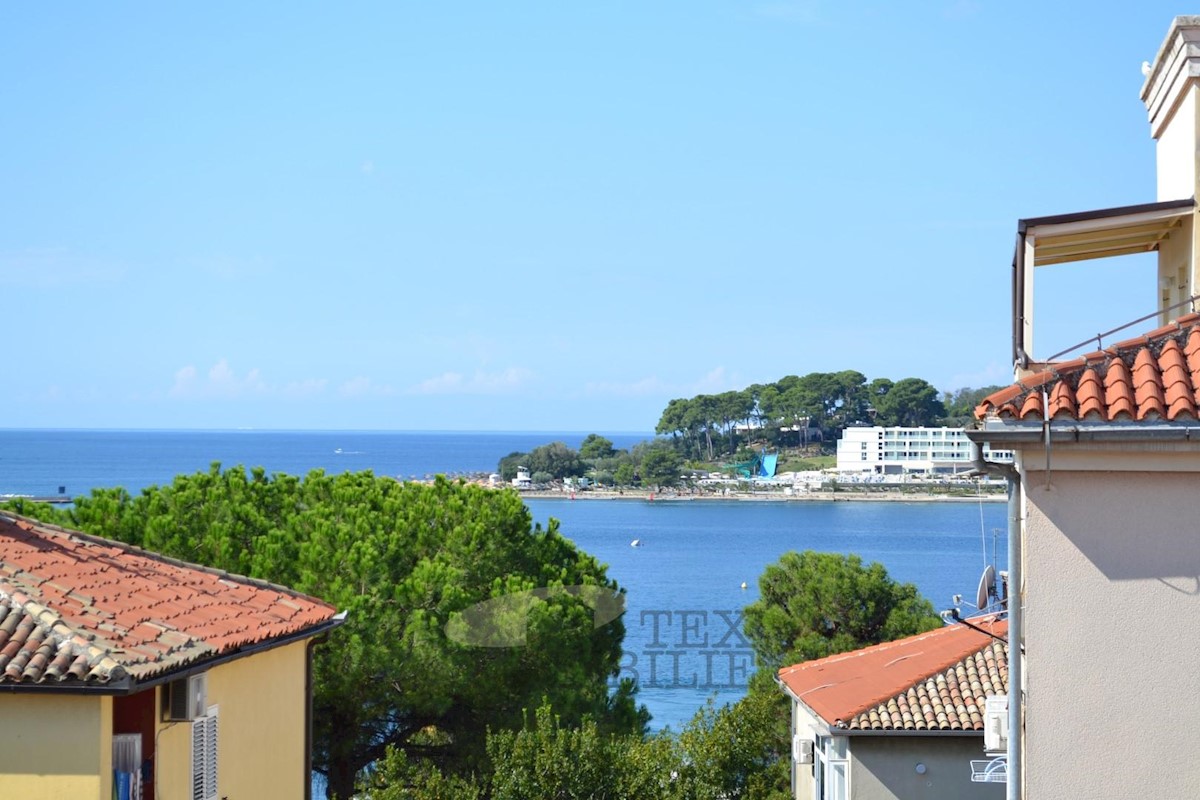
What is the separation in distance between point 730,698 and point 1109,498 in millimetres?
46728

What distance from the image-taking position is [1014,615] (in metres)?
7.30

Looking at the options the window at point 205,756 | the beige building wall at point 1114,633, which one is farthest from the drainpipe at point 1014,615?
the window at point 205,756

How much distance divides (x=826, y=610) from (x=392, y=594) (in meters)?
10.2

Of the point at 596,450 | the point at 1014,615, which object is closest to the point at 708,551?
the point at 596,450

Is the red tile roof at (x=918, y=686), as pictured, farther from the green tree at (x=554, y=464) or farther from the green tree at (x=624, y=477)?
the green tree at (x=554, y=464)

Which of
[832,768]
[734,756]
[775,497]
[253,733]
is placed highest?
[253,733]

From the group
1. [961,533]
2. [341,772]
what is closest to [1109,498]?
[341,772]

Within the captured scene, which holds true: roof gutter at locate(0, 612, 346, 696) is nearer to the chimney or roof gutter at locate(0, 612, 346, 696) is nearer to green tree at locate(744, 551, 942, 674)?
the chimney

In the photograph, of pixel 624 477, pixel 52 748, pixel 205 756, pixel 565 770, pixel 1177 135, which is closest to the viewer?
pixel 52 748

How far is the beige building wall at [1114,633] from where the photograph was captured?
666cm

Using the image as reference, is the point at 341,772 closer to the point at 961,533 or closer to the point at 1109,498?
the point at 1109,498

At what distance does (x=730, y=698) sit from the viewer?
52.2 m

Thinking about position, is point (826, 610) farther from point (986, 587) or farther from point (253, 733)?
point (986, 587)

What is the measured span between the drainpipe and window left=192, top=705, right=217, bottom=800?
5459 millimetres
